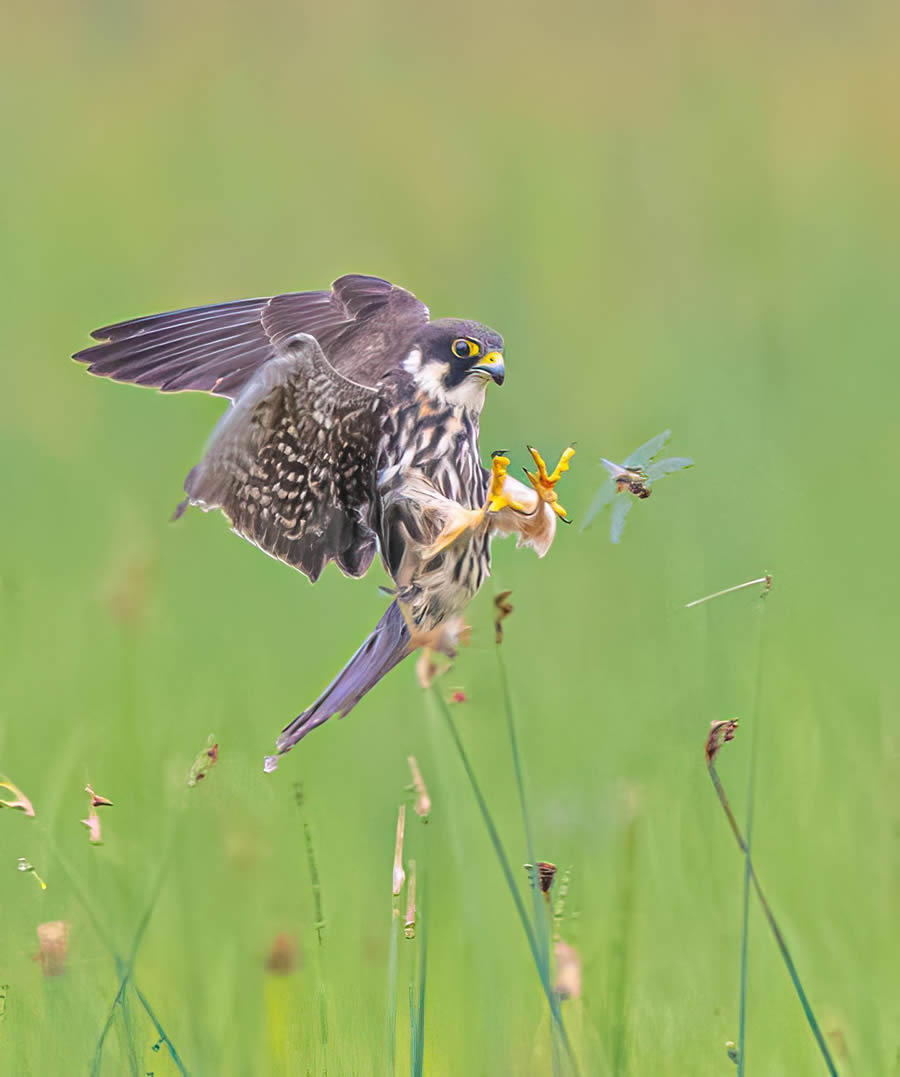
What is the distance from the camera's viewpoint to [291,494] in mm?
2904

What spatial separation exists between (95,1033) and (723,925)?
1.25 meters

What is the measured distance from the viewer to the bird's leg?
2461 mm

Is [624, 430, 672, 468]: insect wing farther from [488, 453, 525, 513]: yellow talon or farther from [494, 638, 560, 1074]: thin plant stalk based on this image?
[494, 638, 560, 1074]: thin plant stalk

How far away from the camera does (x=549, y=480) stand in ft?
8.27

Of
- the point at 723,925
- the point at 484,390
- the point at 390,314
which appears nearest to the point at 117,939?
the point at 723,925

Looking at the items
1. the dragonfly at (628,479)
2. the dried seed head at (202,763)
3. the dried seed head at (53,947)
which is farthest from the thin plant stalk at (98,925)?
the dragonfly at (628,479)

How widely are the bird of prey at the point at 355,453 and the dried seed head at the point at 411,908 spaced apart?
1.54 feet

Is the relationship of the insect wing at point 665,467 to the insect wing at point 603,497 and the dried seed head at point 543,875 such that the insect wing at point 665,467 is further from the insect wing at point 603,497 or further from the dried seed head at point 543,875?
the dried seed head at point 543,875

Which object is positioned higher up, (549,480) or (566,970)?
(549,480)

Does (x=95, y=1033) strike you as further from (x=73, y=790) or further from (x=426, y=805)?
(x=426, y=805)

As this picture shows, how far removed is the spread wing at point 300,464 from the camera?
2.68 meters

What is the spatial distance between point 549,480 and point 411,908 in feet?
2.74

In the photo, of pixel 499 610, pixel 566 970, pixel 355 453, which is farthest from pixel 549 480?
pixel 566 970

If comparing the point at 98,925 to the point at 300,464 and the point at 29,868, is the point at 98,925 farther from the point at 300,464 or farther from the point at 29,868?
the point at 300,464
